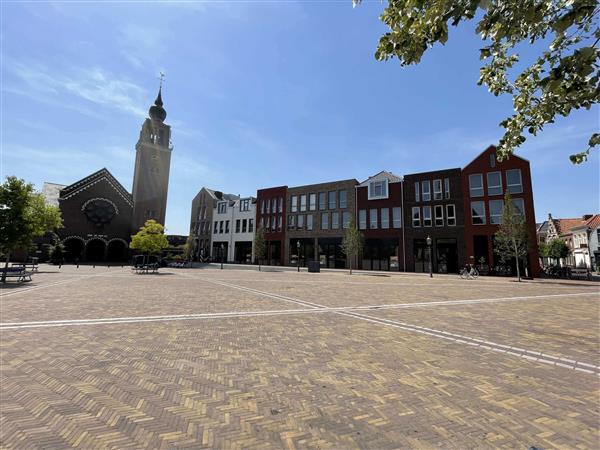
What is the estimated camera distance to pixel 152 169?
201 feet

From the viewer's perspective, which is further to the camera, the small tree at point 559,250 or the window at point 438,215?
the small tree at point 559,250

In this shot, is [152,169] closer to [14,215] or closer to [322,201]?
[322,201]

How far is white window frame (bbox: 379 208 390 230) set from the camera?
3781 centimetres

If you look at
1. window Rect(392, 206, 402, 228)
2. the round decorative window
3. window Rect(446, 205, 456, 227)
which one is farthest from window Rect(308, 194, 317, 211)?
the round decorative window

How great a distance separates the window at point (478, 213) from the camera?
31547 mm

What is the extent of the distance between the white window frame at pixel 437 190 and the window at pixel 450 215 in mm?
1545

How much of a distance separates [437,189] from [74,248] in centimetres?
5451

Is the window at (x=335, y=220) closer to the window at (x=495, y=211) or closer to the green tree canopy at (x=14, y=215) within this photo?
the window at (x=495, y=211)

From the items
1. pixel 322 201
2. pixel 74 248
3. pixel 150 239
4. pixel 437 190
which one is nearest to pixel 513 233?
pixel 437 190

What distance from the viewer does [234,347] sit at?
5.70 meters

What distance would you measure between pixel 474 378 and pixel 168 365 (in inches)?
181

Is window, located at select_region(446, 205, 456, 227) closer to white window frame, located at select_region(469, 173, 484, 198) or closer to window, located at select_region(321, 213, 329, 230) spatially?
white window frame, located at select_region(469, 173, 484, 198)

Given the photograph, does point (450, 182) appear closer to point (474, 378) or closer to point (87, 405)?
point (474, 378)

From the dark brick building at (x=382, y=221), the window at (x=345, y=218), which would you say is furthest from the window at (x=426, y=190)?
the window at (x=345, y=218)
